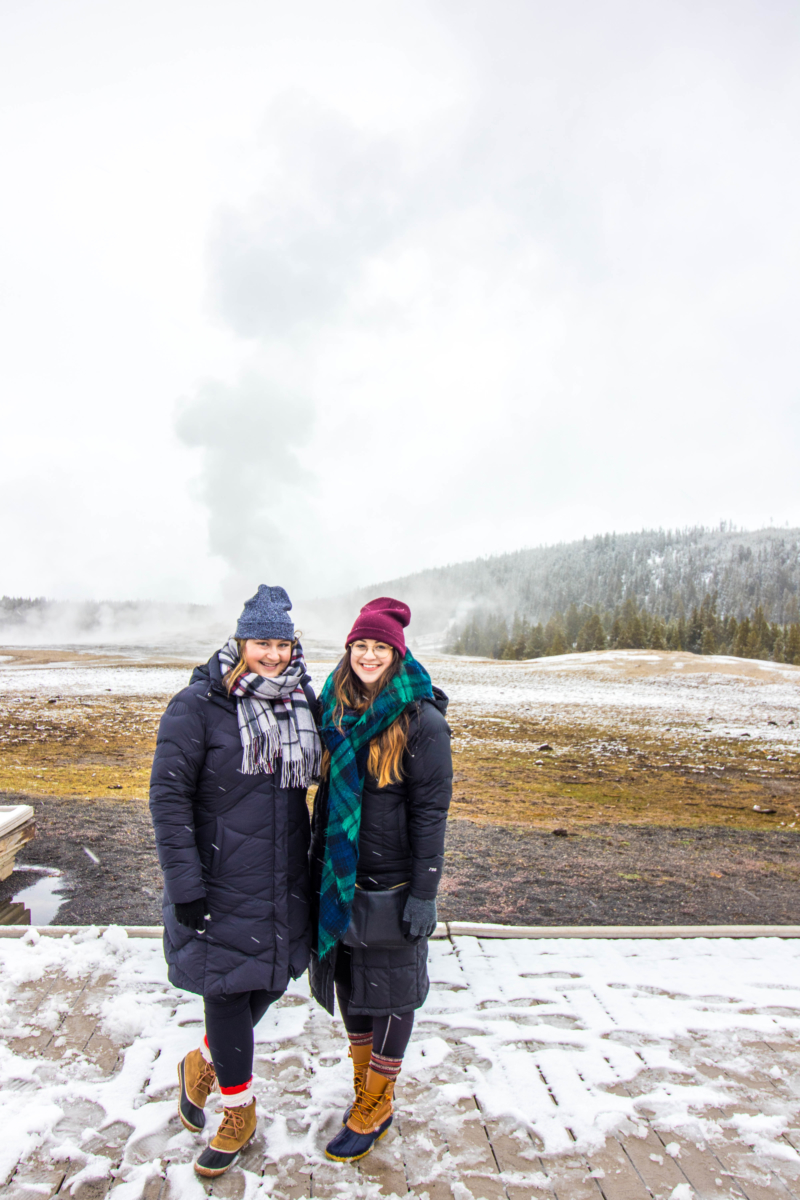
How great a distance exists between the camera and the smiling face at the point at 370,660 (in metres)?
2.89

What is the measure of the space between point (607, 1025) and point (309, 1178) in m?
1.89

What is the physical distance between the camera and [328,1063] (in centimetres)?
322

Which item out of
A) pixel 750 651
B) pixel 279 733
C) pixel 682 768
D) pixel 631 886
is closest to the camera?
pixel 279 733

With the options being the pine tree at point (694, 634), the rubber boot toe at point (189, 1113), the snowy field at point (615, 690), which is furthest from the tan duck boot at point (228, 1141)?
the pine tree at point (694, 634)

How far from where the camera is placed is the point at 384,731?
2.77 metres

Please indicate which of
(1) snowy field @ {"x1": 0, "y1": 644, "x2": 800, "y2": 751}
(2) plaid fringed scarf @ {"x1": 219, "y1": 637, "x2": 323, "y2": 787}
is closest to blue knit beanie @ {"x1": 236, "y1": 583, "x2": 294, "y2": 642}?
(2) plaid fringed scarf @ {"x1": 219, "y1": 637, "x2": 323, "y2": 787}

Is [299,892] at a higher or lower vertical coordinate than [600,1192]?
higher

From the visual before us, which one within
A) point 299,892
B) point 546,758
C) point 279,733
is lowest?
point 546,758

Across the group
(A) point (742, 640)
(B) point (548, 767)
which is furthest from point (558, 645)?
(B) point (548, 767)

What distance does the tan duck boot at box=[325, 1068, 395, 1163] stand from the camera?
2646mm

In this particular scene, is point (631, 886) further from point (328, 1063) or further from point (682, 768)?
point (682, 768)

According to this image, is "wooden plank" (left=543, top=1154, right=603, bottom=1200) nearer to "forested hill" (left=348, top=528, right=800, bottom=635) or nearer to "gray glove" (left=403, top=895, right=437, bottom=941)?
"gray glove" (left=403, top=895, right=437, bottom=941)

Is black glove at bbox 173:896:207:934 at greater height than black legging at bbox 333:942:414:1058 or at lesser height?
greater

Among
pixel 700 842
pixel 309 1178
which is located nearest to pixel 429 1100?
pixel 309 1178
